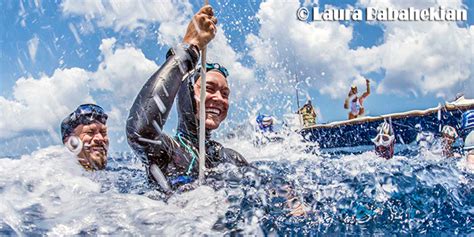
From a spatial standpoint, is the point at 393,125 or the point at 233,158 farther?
the point at 393,125

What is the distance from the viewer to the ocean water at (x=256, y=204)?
279 cm

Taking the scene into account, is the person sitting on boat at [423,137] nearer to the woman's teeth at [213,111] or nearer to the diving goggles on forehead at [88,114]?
the diving goggles on forehead at [88,114]

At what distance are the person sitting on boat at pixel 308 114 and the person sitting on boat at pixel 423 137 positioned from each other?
469 centimetres

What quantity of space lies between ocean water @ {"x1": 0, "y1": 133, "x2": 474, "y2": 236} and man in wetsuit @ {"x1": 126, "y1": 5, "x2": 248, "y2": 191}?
20cm

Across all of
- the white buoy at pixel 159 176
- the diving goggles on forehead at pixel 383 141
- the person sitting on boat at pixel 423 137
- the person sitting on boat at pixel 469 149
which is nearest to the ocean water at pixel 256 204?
the white buoy at pixel 159 176

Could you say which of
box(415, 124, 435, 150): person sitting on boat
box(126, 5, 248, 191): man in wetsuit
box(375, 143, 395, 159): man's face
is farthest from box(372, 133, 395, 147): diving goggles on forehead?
box(126, 5, 248, 191): man in wetsuit

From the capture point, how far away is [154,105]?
2.90m

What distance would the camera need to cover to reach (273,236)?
289 cm

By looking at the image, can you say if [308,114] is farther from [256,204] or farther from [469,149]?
[256,204]

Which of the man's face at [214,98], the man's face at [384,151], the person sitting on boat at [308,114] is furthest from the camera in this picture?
the person sitting on boat at [308,114]

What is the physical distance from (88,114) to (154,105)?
85.0 inches

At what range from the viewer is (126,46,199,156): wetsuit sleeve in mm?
2910

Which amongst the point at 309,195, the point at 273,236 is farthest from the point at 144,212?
the point at 309,195

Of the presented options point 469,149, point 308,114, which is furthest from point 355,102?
point 469,149
